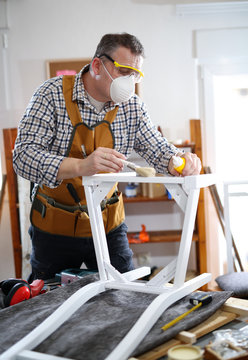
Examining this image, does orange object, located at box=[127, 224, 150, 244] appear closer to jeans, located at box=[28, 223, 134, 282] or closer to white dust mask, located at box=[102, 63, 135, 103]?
jeans, located at box=[28, 223, 134, 282]

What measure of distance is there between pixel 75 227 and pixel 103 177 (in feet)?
1.62

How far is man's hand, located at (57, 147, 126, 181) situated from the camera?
147cm

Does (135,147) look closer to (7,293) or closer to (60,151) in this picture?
→ (60,151)

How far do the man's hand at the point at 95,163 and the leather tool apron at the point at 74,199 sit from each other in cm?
25

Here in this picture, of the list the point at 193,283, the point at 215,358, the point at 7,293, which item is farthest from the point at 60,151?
the point at 215,358

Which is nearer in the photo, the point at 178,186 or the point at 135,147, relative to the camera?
the point at 178,186

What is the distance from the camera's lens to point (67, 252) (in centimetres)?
190

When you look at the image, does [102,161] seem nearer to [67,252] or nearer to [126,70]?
[126,70]

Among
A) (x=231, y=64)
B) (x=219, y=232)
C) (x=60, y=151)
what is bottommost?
(x=219, y=232)

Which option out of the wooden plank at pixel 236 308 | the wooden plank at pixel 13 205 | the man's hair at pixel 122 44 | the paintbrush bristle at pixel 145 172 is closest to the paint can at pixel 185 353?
the wooden plank at pixel 236 308

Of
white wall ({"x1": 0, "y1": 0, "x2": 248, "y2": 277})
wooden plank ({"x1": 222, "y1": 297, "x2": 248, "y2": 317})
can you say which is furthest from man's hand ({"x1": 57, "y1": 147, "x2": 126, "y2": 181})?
white wall ({"x1": 0, "y1": 0, "x2": 248, "y2": 277})

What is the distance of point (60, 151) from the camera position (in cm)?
179

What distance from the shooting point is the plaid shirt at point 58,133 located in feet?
5.21

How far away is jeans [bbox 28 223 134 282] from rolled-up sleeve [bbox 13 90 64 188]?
14.4 inches
